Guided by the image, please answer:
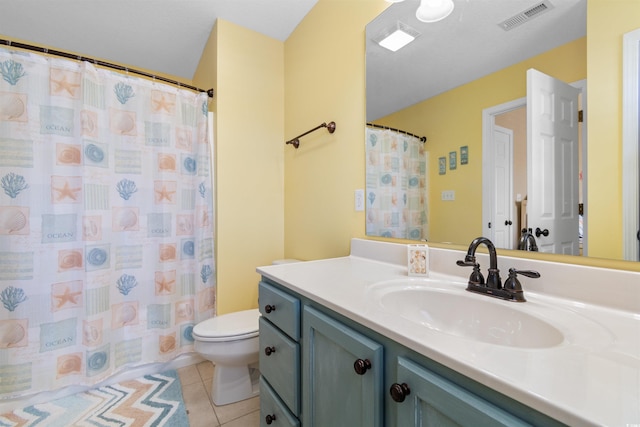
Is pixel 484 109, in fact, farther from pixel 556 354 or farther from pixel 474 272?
pixel 556 354

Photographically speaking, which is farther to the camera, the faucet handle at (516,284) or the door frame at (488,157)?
the door frame at (488,157)

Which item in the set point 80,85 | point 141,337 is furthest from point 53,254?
point 80,85

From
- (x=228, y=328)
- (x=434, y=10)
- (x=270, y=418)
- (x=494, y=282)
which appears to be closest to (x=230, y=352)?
(x=228, y=328)

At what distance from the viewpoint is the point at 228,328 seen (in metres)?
1.52

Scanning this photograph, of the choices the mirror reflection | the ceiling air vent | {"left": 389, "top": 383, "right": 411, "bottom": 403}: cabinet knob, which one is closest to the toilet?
the mirror reflection

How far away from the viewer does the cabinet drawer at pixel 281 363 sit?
36.2 inches

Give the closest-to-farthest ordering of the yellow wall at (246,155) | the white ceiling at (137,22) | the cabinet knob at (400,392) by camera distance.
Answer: the cabinet knob at (400,392) → the white ceiling at (137,22) → the yellow wall at (246,155)

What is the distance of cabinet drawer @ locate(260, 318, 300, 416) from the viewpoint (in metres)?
0.92

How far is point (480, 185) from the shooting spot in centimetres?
103

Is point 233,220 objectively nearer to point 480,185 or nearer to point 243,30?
point 243,30

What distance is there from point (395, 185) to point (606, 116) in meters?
0.74

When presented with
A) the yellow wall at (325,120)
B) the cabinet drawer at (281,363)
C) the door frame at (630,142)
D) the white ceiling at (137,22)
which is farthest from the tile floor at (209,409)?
the white ceiling at (137,22)

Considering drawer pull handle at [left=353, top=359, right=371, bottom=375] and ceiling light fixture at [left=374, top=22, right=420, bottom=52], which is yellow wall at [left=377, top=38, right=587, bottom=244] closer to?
ceiling light fixture at [left=374, top=22, right=420, bottom=52]

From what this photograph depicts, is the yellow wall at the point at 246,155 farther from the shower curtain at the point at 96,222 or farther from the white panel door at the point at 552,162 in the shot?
the white panel door at the point at 552,162
